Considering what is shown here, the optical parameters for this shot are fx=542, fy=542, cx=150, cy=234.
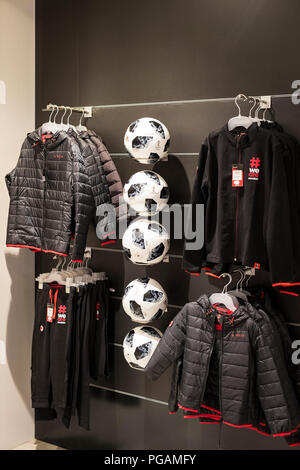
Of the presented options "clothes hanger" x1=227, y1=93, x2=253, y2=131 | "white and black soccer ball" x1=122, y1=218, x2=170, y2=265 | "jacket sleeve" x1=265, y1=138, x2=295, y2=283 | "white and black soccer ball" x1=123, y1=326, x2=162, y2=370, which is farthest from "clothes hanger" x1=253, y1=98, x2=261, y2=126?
"white and black soccer ball" x1=123, y1=326, x2=162, y2=370

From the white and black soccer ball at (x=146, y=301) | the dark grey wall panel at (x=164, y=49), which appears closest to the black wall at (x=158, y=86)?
the dark grey wall panel at (x=164, y=49)

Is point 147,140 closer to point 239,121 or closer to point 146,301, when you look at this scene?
point 239,121

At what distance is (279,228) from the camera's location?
2682 mm

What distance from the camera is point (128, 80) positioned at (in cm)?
341

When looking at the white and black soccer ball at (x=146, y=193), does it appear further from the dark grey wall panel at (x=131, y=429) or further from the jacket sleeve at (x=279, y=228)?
the dark grey wall panel at (x=131, y=429)

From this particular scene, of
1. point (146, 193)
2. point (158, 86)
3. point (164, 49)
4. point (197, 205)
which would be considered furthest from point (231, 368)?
point (164, 49)

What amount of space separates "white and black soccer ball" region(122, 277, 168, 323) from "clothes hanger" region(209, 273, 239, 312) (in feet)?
1.03

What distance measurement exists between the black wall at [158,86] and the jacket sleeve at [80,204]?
1.08 ft

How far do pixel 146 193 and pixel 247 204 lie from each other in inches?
22.3

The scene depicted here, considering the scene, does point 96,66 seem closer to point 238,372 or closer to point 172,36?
point 172,36

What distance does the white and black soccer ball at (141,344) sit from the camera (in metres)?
3.09

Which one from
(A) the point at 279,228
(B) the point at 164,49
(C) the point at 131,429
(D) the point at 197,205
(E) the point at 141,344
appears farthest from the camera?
(C) the point at 131,429

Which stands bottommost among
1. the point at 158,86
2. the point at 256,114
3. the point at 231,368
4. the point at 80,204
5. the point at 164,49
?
the point at 231,368

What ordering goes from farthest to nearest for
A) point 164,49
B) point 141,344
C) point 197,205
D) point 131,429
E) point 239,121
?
point 131,429, point 164,49, point 141,344, point 197,205, point 239,121
